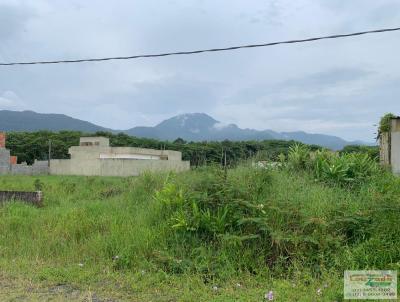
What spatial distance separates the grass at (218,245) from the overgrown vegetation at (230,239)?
2 centimetres

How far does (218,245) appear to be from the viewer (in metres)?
6.00

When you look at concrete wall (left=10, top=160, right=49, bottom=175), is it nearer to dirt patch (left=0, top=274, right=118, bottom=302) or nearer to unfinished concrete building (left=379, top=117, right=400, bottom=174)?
unfinished concrete building (left=379, top=117, right=400, bottom=174)

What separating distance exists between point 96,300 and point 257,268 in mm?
2090

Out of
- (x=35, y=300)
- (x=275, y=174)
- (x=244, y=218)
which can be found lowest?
(x=35, y=300)

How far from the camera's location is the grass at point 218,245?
5141 millimetres

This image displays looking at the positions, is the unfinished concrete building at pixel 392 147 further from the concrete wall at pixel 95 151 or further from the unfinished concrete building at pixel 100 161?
the concrete wall at pixel 95 151

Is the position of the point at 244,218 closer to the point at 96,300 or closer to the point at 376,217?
the point at 376,217

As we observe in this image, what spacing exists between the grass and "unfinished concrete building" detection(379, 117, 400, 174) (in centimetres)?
534

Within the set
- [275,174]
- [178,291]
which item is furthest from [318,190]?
[178,291]

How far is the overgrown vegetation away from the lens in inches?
206

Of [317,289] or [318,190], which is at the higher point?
[318,190]

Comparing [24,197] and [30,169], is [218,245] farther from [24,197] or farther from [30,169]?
[30,169]

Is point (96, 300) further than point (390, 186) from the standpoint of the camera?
No

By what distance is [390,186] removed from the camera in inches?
289
